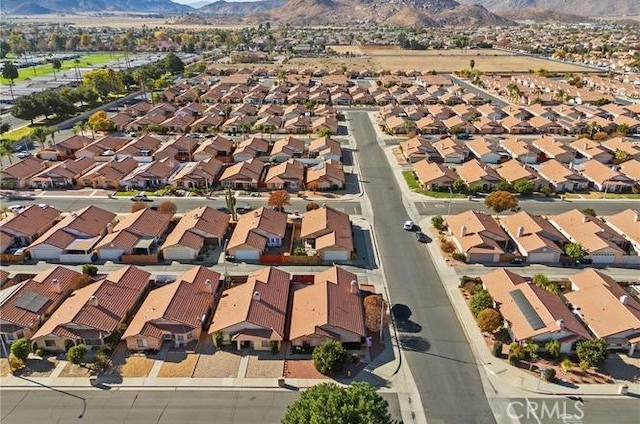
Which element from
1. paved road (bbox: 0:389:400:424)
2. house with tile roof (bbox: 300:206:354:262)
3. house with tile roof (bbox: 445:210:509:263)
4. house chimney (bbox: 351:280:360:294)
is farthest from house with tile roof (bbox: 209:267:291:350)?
house with tile roof (bbox: 445:210:509:263)

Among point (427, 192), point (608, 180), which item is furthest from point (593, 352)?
point (608, 180)

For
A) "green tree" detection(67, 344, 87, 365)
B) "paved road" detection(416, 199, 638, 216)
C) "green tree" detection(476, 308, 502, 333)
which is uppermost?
"paved road" detection(416, 199, 638, 216)

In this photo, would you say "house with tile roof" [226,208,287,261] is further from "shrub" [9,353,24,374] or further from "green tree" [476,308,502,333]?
"green tree" [476,308,502,333]

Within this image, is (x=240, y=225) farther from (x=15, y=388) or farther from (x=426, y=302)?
(x=15, y=388)

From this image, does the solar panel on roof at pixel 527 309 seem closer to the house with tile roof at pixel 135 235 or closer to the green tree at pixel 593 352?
the green tree at pixel 593 352

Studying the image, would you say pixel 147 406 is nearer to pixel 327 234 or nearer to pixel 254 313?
pixel 254 313
